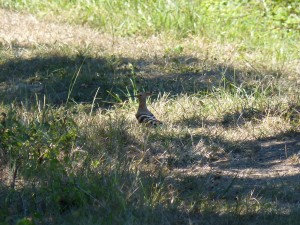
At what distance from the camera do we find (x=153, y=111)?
724 cm

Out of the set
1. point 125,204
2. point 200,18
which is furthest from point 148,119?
point 200,18

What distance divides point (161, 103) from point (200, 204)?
7.90 feet

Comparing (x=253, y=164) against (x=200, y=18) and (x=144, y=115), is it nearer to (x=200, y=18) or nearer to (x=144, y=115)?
(x=144, y=115)

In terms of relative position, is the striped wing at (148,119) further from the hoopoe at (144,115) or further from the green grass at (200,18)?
the green grass at (200,18)

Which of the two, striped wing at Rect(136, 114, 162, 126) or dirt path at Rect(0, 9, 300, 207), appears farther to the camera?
striped wing at Rect(136, 114, 162, 126)

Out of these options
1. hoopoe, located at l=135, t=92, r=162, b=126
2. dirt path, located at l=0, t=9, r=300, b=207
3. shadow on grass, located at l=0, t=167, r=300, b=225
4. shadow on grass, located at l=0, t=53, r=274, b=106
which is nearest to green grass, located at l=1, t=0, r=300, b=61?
dirt path, located at l=0, t=9, r=300, b=207

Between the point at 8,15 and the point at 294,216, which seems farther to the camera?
the point at 8,15

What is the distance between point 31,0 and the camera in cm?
1131

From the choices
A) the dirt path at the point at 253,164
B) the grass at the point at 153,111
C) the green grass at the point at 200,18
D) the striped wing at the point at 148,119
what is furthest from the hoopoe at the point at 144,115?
the green grass at the point at 200,18

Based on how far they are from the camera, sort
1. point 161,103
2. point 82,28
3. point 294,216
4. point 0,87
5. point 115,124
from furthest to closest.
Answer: point 82,28 < point 0,87 < point 161,103 < point 115,124 < point 294,216

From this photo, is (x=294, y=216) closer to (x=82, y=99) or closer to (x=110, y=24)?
(x=82, y=99)

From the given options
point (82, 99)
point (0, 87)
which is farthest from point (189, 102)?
point (0, 87)

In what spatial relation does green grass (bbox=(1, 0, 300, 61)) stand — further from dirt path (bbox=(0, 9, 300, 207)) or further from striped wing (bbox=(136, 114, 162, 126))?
striped wing (bbox=(136, 114, 162, 126))

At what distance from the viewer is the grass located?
5.02 metres
